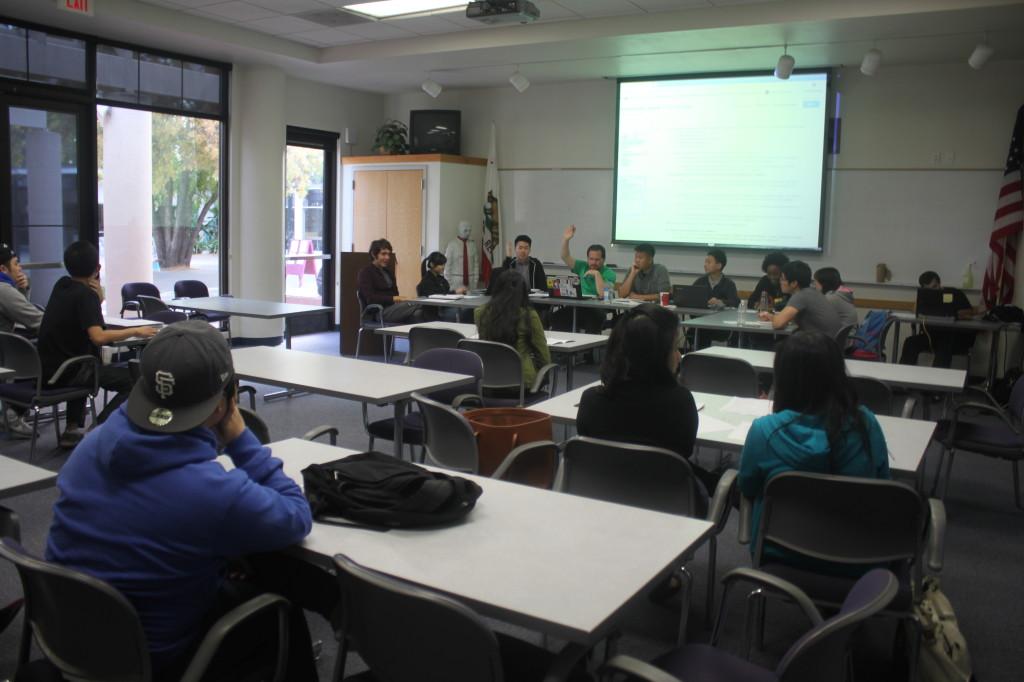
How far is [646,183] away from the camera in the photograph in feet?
32.0

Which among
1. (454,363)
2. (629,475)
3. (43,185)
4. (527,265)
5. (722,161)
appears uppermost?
(722,161)

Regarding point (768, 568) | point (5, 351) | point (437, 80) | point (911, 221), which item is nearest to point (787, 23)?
point (911, 221)

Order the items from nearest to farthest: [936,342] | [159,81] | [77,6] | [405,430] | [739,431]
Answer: [739,431] → [405,430] → [77,6] → [936,342] → [159,81]

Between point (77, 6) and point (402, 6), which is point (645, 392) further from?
point (77, 6)

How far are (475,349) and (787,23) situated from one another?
13.0 feet

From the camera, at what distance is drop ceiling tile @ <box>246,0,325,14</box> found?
7.32 m

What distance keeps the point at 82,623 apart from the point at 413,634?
0.68 meters

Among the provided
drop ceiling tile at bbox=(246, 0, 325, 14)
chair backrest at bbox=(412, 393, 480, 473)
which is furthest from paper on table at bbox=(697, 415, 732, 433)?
drop ceiling tile at bbox=(246, 0, 325, 14)

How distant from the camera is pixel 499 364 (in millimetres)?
5023

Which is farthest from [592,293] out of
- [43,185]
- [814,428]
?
[814,428]

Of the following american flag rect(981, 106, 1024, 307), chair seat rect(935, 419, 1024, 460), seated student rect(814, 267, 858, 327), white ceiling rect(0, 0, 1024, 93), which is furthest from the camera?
american flag rect(981, 106, 1024, 307)

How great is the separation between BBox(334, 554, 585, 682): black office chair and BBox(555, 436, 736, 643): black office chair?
110 cm

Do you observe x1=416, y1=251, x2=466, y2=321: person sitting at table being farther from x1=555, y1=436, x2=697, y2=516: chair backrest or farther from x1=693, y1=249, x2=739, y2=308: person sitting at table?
x1=555, y1=436, x2=697, y2=516: chair backrest

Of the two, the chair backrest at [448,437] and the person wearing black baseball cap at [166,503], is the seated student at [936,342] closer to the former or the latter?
the chair backrest at [448,437]
